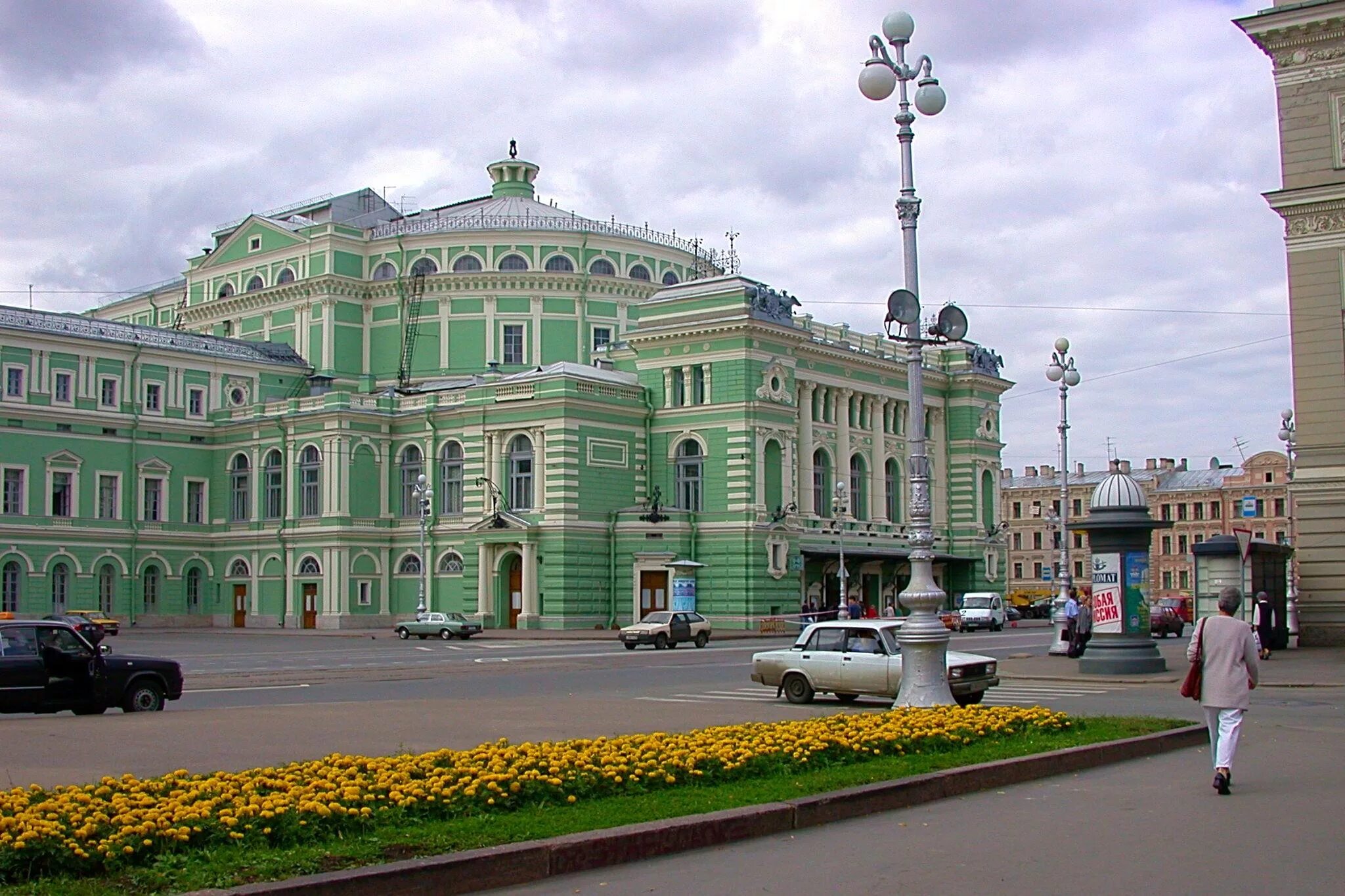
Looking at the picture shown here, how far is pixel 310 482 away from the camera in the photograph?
69125 mm

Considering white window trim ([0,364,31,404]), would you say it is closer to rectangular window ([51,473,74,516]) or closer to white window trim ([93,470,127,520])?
rectangular window ([51,473,74,516])

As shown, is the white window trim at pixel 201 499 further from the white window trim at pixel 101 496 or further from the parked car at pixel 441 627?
the parked car at pixel 441 627

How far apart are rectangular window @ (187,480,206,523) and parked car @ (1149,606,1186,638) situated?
1843 inches

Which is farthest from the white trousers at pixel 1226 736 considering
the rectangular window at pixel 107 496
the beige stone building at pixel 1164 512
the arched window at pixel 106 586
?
the beige stone building at pixel 1164 512

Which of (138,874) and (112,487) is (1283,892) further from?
(112,487)

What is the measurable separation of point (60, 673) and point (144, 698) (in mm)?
1456

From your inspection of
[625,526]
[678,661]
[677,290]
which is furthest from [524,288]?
[678,661]

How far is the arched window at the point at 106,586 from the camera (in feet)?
224

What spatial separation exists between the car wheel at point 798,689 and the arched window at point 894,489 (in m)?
52.3

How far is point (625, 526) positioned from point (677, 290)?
1165 centimetres

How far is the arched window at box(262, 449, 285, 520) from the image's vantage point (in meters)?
70.9

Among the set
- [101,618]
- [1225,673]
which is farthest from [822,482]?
[1225,673]

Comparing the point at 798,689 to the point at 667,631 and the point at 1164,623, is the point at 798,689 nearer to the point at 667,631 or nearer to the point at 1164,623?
the point at 667,631

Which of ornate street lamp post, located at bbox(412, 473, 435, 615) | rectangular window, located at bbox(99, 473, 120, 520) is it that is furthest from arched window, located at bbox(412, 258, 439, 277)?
rectangular window, located at bbox(99, 473, 120, 520)
